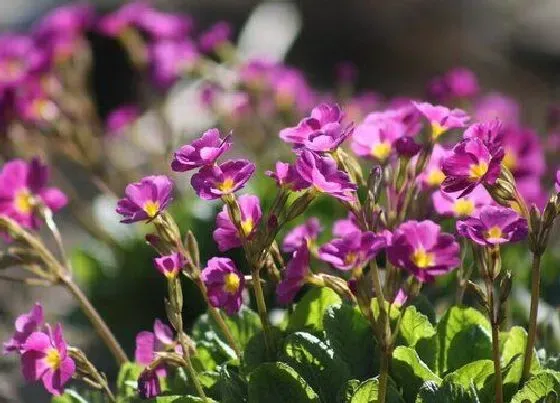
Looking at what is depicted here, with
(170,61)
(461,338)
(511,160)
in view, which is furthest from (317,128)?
(170,61)

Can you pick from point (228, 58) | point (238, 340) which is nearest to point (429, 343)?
point (238, 340)

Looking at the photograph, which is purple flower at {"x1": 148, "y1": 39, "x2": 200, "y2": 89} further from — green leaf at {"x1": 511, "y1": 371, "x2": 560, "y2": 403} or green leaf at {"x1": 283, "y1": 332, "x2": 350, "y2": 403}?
green leaf at {"x1": 511, "y1": 371, "x2": 560, "y2": 403}

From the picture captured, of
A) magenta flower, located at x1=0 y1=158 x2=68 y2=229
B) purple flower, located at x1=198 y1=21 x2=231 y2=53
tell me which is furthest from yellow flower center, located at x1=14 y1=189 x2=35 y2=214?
purple flower, located at x1=198 y1=21 x2=231 y2=53

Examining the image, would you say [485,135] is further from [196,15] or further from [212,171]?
[196,15]

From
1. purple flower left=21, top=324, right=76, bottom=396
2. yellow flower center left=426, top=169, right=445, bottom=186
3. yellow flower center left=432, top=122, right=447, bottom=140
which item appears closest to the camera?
purple flower left=21, top=324, right=76, bottom=396

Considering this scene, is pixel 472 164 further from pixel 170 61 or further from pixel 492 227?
pixel 170 61

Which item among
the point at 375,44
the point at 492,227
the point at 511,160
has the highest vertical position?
the point at 492,227
